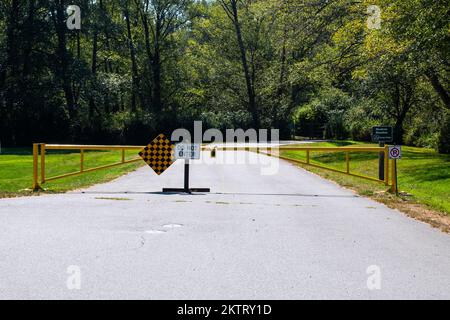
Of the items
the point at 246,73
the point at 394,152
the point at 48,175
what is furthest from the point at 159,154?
the point at 246,73

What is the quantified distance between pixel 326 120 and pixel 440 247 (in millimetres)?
51349

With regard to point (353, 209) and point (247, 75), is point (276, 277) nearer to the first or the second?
point (353, 209)

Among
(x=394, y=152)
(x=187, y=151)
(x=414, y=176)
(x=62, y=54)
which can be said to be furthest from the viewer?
(x=62, y=54)

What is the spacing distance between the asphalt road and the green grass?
265 centimetres

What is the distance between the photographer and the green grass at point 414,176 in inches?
631

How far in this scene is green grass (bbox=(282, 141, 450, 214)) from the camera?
16.0m

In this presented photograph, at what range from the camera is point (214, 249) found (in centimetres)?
789

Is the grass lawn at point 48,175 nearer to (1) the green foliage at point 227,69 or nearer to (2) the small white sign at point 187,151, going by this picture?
(2) the small white sign at point 187,151

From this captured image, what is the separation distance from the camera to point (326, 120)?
2322 inches

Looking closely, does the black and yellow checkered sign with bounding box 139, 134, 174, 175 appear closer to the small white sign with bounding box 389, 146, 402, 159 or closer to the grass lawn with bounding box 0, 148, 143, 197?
the grass lawn with bounding box 0, 148, 143, 197

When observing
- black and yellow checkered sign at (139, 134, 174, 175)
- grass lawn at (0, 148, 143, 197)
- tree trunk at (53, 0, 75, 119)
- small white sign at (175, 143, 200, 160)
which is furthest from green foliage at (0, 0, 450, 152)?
grass lawn at (0, 148, 143, 197)

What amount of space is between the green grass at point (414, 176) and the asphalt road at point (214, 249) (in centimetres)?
265

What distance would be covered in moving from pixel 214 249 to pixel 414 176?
1618 cm

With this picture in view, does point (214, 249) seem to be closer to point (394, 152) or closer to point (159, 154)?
point (159, 154)
